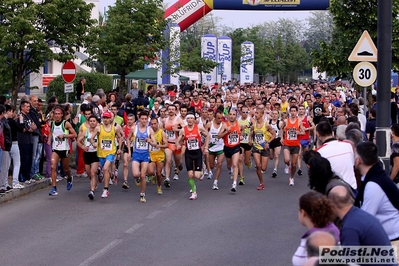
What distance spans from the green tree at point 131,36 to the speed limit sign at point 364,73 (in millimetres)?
16456

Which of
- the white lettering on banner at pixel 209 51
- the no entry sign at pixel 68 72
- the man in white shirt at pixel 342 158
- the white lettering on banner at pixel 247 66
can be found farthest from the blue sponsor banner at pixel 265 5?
the man in white shirt at pixel 342 158

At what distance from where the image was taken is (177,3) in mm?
38344

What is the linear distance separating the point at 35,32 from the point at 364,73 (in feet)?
33.7

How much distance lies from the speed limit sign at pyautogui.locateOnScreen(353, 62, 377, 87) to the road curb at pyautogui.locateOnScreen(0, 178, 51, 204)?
693 centimetres

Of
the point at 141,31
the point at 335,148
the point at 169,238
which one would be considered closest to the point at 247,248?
the point at 169,238

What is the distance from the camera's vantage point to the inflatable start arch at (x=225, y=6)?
3709cm

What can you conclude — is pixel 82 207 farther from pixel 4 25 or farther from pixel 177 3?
pixel 177 3

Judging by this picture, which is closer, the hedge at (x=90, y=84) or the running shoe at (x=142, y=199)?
the running shoe at (x=142, y=199)

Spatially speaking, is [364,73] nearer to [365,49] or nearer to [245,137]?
[365,49]

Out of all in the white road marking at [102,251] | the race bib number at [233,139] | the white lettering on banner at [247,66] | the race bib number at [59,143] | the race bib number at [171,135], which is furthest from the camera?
the white lettering on banner at [247,66]

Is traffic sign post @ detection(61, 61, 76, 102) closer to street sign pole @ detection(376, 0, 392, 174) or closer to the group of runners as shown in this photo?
the group of runners

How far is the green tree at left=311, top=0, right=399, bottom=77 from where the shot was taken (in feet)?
78.0

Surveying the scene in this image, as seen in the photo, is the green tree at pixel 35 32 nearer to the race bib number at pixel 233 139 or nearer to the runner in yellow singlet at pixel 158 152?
the runner in yellow singlet at pixel 158 152

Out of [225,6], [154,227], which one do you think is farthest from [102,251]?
[225,6]
